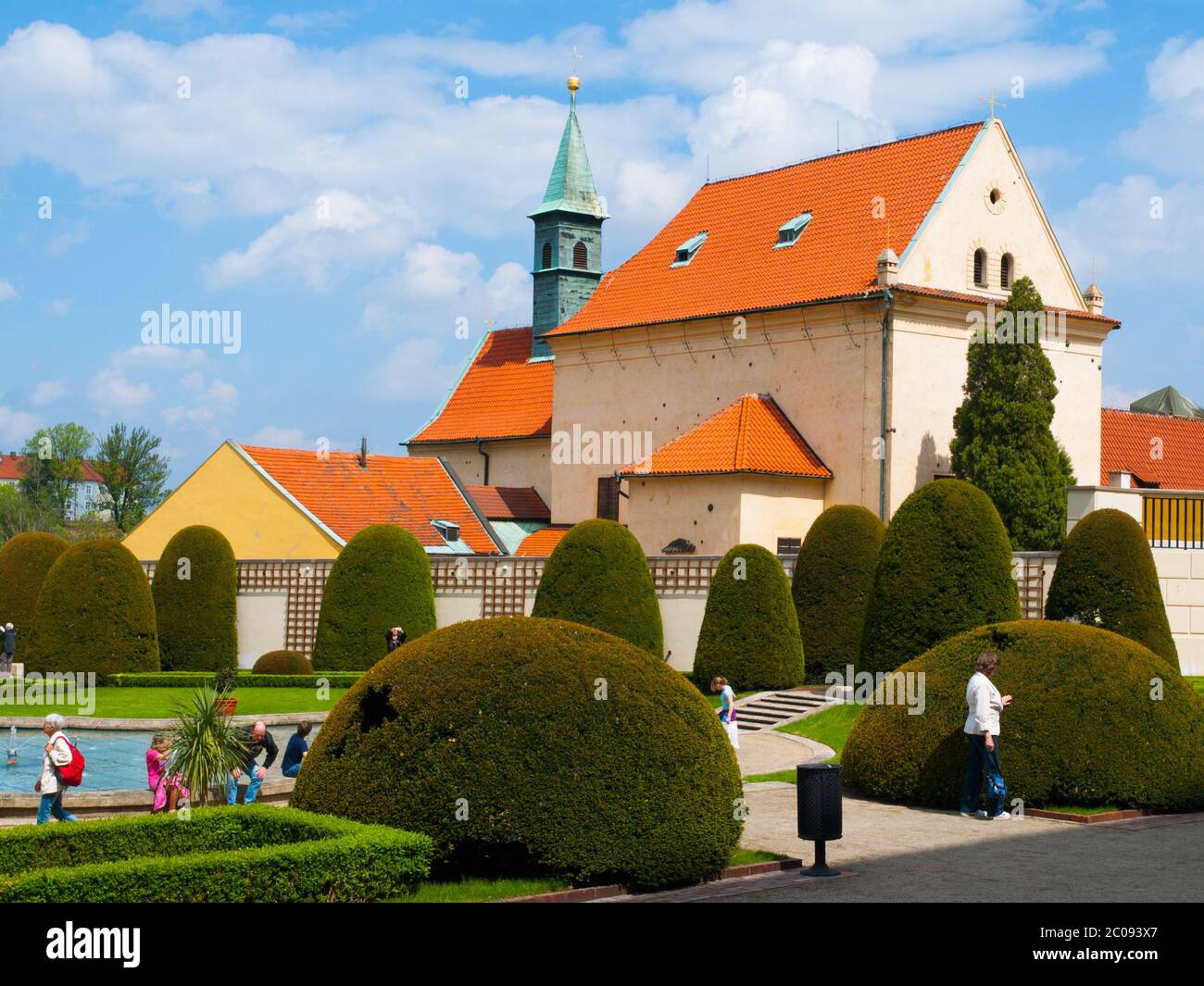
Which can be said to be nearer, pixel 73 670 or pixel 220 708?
pixel 220 708

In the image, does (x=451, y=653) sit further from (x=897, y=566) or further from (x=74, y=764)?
(x=897, y=566)

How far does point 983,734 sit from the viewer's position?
1627 centimetres

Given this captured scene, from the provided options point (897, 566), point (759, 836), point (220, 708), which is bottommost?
point (759, 836)

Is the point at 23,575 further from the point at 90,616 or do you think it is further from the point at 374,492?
the point at 374,492

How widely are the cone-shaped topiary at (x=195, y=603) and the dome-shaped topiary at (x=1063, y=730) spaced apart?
26.0 meters

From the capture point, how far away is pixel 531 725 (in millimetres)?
12695

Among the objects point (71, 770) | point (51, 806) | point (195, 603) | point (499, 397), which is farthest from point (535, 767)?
point (499, 397)

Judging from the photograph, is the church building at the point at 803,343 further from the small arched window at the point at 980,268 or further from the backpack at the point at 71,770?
the backpack at the point at 71,770

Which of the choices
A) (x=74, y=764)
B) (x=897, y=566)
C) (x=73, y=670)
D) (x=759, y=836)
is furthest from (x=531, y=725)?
(x=73, y=670)

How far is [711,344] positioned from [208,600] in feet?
56.3

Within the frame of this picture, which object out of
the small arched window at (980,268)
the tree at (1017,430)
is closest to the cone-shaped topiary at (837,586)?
the tree at (1017,430)

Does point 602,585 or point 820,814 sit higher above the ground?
point 602,585

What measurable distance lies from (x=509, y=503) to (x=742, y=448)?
1547 cm

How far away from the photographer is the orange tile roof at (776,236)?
4409 cm
